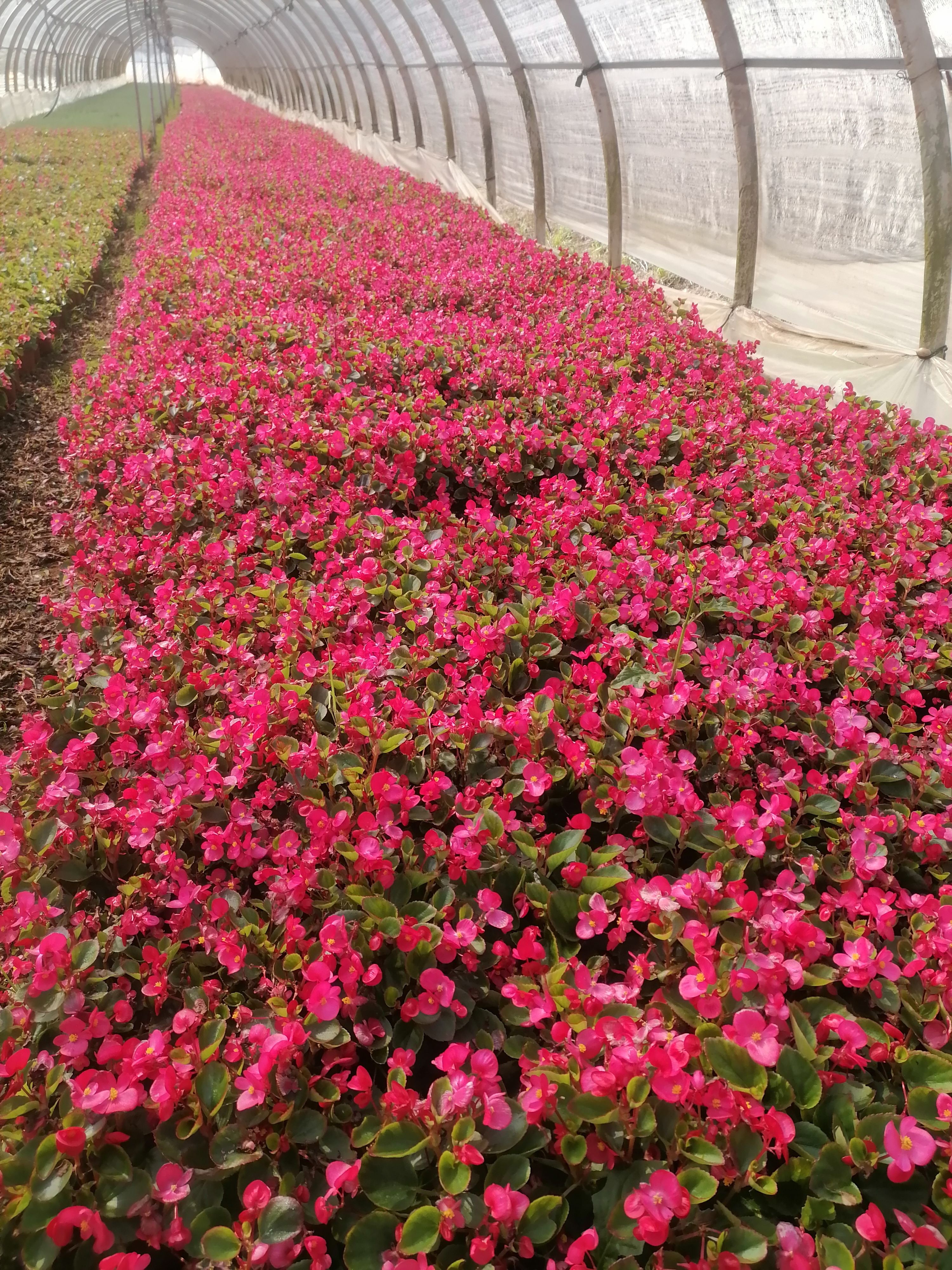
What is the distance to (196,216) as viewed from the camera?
411 inches

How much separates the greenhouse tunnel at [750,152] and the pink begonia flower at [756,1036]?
5.04m

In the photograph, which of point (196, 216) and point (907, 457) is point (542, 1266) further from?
point (196, 216)

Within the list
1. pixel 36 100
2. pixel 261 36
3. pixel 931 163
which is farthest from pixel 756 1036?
pixel 261 36

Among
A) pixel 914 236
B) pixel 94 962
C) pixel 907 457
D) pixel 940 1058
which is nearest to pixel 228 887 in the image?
pixel 94 962

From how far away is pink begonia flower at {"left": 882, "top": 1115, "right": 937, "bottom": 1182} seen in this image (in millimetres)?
1358

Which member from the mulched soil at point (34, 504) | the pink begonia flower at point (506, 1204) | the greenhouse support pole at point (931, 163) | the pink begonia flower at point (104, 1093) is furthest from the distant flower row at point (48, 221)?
the pink begonia flower at point (506, 1204)

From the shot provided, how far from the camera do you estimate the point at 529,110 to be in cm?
1007

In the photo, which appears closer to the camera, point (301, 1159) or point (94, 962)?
point (301, 1159)

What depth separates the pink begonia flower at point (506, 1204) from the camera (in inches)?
54.1

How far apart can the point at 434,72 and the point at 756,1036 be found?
15507 millimetres

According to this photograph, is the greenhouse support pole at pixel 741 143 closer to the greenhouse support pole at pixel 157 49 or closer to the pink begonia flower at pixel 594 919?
the pink begonia flower at pixel 594 919

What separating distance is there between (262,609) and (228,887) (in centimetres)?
137

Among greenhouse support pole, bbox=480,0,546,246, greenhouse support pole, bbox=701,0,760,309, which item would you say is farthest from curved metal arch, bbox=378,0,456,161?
greenhouse support pole, bbox=701,0,760,309

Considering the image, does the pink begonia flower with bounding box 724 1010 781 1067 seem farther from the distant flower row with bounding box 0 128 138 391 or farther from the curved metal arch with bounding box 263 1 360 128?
the curved metal arch with bounding box 263 1 360 128
